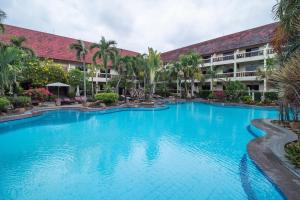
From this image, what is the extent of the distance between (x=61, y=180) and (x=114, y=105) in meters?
16.0

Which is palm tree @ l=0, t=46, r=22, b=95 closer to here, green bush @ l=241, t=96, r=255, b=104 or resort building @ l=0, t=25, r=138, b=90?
resort building @ l=0, t=25, r=138, b=90

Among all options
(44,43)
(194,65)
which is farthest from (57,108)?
(194,65)

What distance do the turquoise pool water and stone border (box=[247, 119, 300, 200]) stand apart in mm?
242

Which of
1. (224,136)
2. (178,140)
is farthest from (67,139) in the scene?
(224,136)

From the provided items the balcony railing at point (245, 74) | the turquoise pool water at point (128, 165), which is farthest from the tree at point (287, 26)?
the balcony railing at point (245, 74)

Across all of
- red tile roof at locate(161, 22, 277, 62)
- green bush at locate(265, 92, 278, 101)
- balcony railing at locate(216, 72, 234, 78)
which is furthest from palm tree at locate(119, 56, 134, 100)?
green bush at locate(265, 92, 278, 101)

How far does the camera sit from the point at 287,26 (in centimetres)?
721

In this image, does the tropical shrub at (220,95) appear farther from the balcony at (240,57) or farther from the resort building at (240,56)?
the balcony at (240,57)

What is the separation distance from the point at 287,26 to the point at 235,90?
18.6 m

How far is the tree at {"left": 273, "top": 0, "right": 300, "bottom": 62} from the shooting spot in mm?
6773

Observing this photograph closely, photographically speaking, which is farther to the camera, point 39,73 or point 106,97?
point 39,73

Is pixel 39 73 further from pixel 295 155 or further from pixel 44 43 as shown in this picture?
pixel 295 155

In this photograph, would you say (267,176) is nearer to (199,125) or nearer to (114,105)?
(199,125)

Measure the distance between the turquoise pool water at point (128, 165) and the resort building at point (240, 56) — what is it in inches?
678
